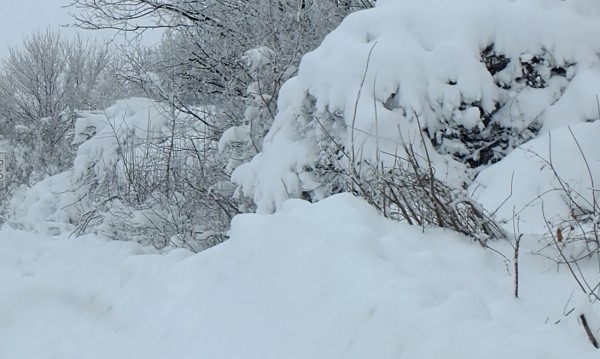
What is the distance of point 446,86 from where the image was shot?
6.03 meters

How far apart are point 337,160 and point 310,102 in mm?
707

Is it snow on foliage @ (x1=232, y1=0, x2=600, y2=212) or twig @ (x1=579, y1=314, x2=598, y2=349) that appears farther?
snow on foliage @ (x1=232, y1=0, x2=600, y2=212)

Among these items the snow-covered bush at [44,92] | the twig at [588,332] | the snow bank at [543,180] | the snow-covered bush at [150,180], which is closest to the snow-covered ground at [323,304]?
the twig at [588,332]

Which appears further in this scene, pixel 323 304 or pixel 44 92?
pixel 44 92

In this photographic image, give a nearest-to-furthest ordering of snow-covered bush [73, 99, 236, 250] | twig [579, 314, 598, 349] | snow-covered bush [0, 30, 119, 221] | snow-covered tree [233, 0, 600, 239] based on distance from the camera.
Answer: twig [579, 314, 598, 349] → snow-covered tree [233, 0, 600, 239] → snow-covered bush [73, 99, 236, 250] → snow-covered bush [0, 30, 119, 221]

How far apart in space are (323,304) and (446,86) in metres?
3.14

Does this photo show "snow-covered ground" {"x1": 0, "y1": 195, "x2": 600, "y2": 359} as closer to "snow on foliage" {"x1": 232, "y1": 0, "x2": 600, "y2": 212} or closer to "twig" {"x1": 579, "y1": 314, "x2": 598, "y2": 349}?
"twig" {"x1": 579, "y1": 314, "x2": 598, "y2": 349}

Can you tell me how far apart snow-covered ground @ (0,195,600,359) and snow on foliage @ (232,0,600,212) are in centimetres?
148

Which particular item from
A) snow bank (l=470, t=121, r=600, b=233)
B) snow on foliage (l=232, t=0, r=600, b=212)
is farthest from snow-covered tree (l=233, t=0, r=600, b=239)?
snow bank (l=470, t=121, r=600, b=233)

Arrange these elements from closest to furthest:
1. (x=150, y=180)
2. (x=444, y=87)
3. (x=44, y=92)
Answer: (x=444, y=87)
(x=150, y=180)
(x=44, y=92)

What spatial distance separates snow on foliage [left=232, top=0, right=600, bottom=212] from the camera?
5992 millimetres

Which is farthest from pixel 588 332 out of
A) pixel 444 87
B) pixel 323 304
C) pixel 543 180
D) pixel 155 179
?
pixel 155 179

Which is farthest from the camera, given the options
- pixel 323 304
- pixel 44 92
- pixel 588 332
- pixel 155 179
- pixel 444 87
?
pixel 44 92

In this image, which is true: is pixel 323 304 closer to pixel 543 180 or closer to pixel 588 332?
pixel 588 332
